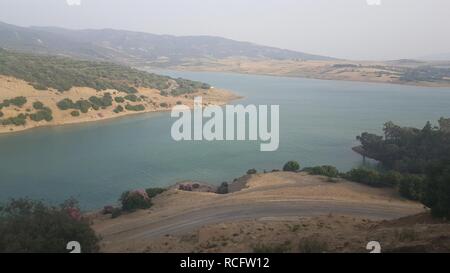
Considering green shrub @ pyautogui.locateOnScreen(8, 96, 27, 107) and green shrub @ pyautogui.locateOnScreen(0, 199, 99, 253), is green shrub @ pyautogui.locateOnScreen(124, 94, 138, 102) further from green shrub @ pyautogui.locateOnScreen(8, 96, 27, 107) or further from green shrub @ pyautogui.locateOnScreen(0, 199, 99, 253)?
green shrub @ pyautogui.locateOnScreen(0, 199, 99, 253)

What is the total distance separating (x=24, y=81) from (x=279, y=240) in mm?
55570

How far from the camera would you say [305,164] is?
124 ft

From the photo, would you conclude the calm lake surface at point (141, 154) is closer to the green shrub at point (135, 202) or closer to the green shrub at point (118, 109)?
the green shrub at point (118, 109)

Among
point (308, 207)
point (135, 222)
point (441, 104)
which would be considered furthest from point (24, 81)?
point (441, 104)

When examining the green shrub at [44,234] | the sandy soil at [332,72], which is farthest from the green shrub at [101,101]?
the sandy soil at [332,72]

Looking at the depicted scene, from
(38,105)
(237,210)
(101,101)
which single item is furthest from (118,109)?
(237,210)

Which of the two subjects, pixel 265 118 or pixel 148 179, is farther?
pixel 265 118

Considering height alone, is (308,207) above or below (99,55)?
below

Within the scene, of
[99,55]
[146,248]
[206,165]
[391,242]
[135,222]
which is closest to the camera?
[391,242]

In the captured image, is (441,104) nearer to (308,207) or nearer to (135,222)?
(308,207)

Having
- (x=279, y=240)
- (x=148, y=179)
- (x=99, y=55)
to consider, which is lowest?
(x=148, y=179)

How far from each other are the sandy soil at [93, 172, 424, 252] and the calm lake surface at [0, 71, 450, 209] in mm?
6451

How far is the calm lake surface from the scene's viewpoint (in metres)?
31.0

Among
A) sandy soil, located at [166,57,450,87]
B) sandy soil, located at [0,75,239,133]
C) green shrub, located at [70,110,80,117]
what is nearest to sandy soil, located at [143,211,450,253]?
sandy soil, located at [0,75,239,133]
